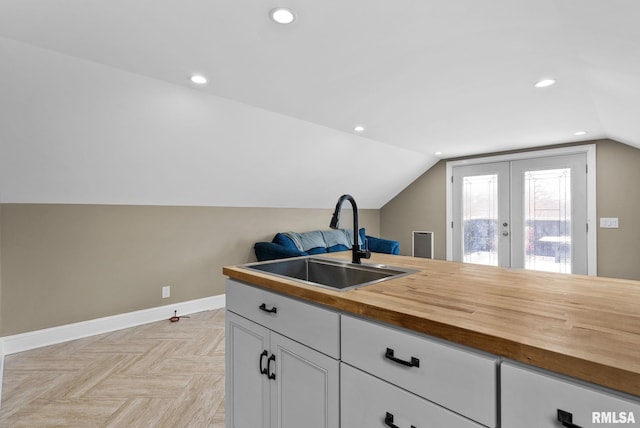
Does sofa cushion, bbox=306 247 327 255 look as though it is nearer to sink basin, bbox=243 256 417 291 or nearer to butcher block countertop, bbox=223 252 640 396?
sink basin, bbox=243 256 417 291

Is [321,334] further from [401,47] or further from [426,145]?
[426,145]

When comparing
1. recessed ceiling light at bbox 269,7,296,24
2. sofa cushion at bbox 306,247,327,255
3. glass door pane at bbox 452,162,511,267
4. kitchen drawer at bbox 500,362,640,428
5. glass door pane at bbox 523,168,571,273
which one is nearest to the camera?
kitchen drawer at bbox 500,362,640,428

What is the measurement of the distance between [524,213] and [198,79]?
4.82m

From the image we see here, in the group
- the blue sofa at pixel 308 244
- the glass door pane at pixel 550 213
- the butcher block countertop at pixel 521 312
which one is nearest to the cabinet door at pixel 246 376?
the butcher block countertop at pixel 521 312

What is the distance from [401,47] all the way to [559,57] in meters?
1.05

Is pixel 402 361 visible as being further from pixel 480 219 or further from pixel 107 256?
pixel 480 219

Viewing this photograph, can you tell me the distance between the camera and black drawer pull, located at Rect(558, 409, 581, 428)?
623 millimetres

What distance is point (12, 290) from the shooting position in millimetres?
2709

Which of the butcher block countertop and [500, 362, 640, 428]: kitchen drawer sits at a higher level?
the butcher block countertop

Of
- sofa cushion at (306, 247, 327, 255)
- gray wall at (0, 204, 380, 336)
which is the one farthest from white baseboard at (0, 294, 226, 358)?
sofa cushion at (306, 247, 327, 255)

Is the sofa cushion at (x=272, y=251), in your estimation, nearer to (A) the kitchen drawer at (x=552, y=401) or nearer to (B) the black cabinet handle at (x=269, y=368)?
(B) the black cabinet handle at (x=269, y=368)

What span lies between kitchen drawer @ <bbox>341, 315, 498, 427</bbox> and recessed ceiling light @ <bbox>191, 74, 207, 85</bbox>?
6.95 ft

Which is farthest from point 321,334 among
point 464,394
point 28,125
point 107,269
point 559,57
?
point 107,269

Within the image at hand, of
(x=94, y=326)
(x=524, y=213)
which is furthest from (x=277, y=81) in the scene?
(x=524, y=213)
